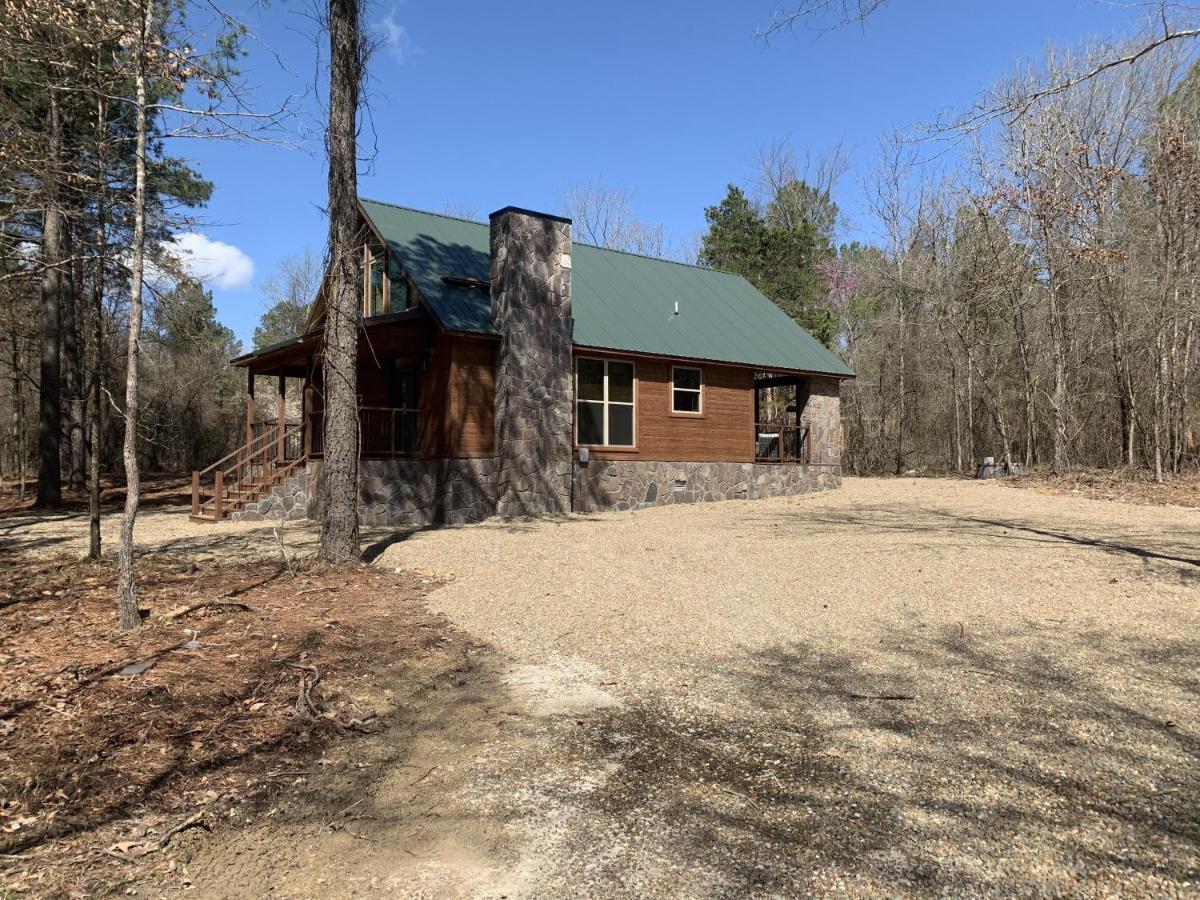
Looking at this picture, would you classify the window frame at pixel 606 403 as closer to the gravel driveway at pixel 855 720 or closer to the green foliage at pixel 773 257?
the gravel driveway at pixel 855 720

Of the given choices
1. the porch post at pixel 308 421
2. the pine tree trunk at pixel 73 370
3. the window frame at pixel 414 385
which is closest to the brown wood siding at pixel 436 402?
the window frame at pixel 414 385

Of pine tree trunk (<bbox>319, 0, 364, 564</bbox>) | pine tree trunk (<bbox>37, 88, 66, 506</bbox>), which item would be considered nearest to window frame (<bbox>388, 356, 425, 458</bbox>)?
pine tree trunk (<bbox>319, 0, 364, 564</bbox>)

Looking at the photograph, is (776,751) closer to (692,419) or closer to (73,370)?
(692,419)

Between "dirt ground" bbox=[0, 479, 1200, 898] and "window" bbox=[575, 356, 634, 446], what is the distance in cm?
701

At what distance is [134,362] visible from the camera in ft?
16.7

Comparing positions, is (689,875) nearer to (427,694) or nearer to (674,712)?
(674,712)

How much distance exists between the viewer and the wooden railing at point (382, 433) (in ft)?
42.4

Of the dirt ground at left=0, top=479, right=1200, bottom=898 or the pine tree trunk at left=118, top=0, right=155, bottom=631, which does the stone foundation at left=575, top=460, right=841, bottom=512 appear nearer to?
the dirt ground at left=0, top=479, right=1200, bottom=898

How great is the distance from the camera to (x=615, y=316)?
1514 cm

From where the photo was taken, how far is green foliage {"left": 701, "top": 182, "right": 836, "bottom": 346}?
86.2 ft

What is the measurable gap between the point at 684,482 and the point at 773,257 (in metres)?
14.4

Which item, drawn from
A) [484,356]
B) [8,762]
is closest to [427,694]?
[8,762]

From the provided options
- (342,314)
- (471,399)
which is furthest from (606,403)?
(342,314)

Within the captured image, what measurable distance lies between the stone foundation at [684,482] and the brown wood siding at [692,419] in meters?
0.19
